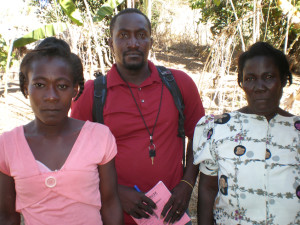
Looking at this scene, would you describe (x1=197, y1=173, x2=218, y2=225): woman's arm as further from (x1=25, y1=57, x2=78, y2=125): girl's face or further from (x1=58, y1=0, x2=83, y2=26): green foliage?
(x1=58, y1=0, x2=83, y2=26): green foliage

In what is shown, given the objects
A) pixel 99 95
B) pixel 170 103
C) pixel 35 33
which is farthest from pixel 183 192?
pixel 35 33

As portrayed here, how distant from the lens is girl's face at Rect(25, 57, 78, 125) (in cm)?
136

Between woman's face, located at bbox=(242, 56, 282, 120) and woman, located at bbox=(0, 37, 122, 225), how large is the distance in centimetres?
78

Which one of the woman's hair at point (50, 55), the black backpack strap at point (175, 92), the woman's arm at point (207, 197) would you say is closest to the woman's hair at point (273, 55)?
the black backpack strap at point (175, 92)

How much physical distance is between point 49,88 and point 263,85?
1.05 meters

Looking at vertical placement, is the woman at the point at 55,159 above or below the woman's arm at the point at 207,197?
above

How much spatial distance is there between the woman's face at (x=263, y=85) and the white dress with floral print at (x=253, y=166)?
6 centimetres

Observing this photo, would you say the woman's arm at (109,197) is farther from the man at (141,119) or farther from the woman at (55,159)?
the man at (141,119)

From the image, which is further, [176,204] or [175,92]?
[175,92]

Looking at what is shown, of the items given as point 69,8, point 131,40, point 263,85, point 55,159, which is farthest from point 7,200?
point 69,8

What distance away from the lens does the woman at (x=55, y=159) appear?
1.29 metres

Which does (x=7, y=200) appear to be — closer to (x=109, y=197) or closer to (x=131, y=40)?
(x=109, y=197)

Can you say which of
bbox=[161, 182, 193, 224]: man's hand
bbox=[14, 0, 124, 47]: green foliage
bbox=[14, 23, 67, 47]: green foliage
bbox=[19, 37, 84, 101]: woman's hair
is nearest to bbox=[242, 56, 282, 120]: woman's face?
bbox=[161, 182, 193, 224]: man's hand

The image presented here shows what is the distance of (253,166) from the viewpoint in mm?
1484
